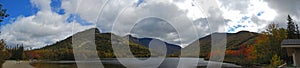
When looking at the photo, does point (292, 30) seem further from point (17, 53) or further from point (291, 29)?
point (17, 53)

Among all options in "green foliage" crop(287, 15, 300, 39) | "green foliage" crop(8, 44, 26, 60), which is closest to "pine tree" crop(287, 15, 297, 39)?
"green foliage" crop(287, 15, 300, 39)

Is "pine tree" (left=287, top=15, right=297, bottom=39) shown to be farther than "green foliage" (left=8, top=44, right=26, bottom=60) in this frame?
No

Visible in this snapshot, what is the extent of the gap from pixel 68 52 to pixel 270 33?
76438mm

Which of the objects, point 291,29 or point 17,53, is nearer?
point 291,29

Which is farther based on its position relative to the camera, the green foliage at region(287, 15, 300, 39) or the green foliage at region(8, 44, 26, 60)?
the green foliage at region(8, 44, 26, 60)

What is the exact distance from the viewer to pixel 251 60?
44.1 meters

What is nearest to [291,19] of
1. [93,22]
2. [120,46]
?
[120,46]

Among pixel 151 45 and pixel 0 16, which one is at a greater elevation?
pixel 0 16

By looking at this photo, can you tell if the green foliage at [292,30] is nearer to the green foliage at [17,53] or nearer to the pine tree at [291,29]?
the pine tree at [291,29]

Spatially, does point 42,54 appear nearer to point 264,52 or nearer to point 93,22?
point 264,52

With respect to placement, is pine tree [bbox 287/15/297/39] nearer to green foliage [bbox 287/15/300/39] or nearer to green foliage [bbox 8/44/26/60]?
green foliage [bbox 287/15/300/39]

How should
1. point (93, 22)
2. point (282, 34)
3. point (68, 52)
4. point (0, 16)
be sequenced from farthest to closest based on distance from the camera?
point (68, 52)
point (282, 34)
point (0, 16)
point (93, 22)

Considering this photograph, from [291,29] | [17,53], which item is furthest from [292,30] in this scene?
[17,53]

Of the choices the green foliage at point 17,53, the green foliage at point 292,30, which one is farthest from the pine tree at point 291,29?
the green foliage at point 17,53
